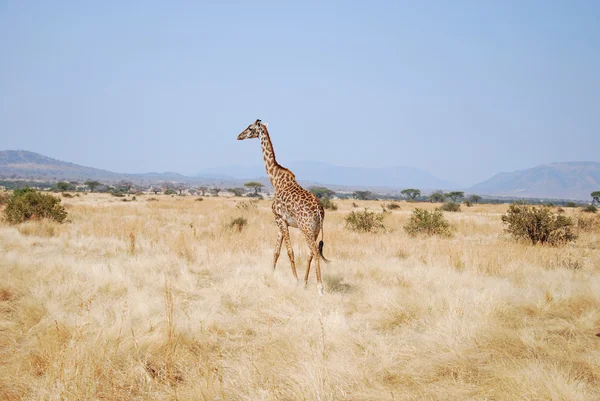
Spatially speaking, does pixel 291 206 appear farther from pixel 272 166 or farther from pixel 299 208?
pixel 272 166

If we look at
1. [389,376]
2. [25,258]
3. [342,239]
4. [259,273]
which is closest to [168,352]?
[389,376]

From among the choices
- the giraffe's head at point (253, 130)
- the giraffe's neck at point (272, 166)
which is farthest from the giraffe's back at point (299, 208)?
the giraffe's head at point (253, 130)

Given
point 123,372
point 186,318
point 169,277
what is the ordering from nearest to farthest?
point 123,372, point 186,318, point 169,277

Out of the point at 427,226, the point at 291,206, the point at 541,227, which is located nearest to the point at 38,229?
the point at 291,206

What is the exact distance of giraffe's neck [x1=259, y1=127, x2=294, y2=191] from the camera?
7844 mm

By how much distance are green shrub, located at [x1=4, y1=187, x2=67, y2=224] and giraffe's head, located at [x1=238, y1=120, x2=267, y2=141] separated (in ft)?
38.3

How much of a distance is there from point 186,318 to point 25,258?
5350mm

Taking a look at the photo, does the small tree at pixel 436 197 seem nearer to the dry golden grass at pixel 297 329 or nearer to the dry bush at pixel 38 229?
the dry bush at pixel 38 229

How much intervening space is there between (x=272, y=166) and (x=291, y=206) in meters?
1.35

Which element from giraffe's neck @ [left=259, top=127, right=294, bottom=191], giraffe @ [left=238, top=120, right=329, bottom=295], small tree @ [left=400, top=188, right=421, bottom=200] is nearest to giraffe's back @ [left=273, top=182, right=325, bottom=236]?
giraffe @ [left=238, top=120, right=329, bottom=295]

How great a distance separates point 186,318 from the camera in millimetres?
5531

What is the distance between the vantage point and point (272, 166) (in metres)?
8.20

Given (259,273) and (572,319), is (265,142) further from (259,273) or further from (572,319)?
(572,319)

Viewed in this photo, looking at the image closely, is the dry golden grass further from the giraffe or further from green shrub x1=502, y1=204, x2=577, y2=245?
green shrub x1=502, y1=204, x2=577, y2=245
